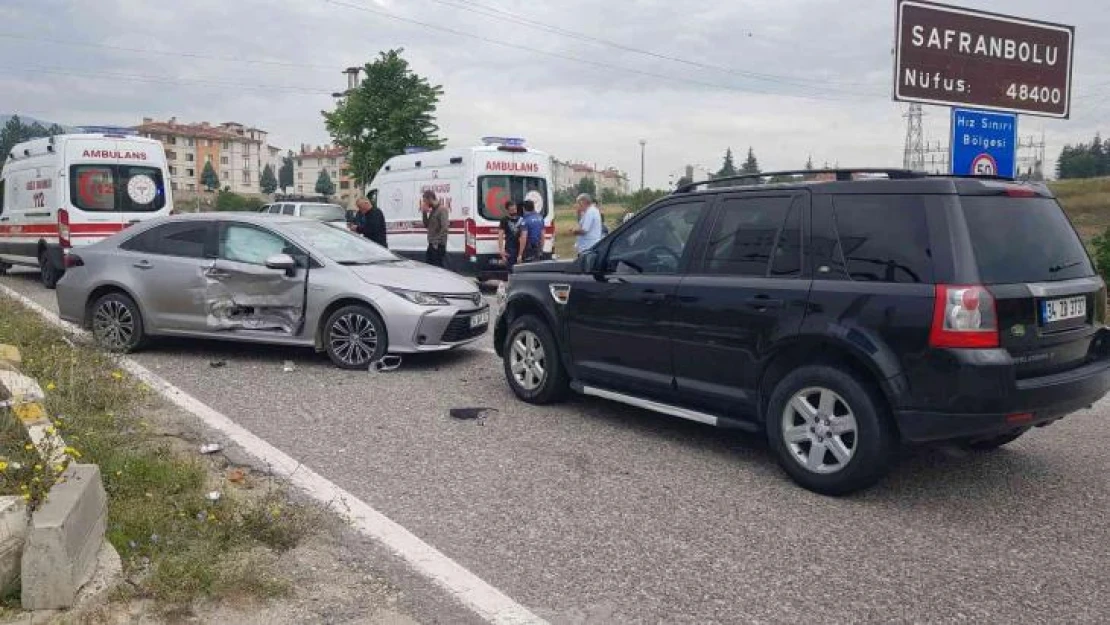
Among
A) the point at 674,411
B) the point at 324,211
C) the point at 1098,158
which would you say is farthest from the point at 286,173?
the point at 674,411

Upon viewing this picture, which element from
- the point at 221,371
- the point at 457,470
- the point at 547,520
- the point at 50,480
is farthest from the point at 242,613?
the point at 221,371

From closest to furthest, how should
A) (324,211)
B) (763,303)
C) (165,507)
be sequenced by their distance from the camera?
(165,507)
(763,303)
(324,211)

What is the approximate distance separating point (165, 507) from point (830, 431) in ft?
11.1

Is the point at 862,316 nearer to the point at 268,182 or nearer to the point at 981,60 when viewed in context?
the point at 981,60

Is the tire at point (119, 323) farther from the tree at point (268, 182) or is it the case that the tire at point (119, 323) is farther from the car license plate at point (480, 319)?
the tree at point (268, 182)

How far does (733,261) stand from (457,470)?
2084mm

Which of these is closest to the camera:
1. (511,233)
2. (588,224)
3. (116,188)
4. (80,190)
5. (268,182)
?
(588,224)

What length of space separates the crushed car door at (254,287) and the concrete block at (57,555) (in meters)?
4.87

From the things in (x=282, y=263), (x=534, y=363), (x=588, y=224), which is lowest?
(x=534, y=363)

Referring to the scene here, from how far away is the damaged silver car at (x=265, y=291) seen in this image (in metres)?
7.96

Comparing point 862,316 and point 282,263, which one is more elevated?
point 282,263

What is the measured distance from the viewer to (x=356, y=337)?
7.96 meters

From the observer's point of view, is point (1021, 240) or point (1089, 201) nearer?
point (1021, 240)

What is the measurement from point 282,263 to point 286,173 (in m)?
172
